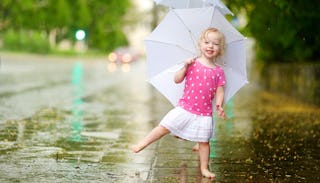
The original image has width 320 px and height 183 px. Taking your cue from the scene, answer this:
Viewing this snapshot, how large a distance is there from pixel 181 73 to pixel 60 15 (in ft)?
176

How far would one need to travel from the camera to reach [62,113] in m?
13.5

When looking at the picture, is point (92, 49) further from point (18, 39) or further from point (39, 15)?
point (39, 15)

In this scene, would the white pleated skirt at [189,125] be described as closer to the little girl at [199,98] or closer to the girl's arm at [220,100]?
the little girl at [199,98]

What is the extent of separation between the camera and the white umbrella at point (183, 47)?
741 cm

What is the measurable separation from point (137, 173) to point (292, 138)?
12.7ft

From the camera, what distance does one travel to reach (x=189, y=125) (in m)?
7.03

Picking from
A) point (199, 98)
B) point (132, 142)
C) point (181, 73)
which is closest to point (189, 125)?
point (199, 98)

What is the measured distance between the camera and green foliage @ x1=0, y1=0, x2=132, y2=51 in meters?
58.6

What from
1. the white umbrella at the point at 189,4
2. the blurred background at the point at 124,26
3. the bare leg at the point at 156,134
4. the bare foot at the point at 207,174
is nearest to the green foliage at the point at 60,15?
the blurred background at the point at 124,26

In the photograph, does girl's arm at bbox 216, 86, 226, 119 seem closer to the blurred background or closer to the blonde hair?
the blonde hair

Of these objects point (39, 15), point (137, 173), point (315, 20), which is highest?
point (39, 15)

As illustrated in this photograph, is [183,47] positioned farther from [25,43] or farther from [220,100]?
[25,43]

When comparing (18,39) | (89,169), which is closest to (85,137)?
(89,169)

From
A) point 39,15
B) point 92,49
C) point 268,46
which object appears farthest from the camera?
point 92,49
